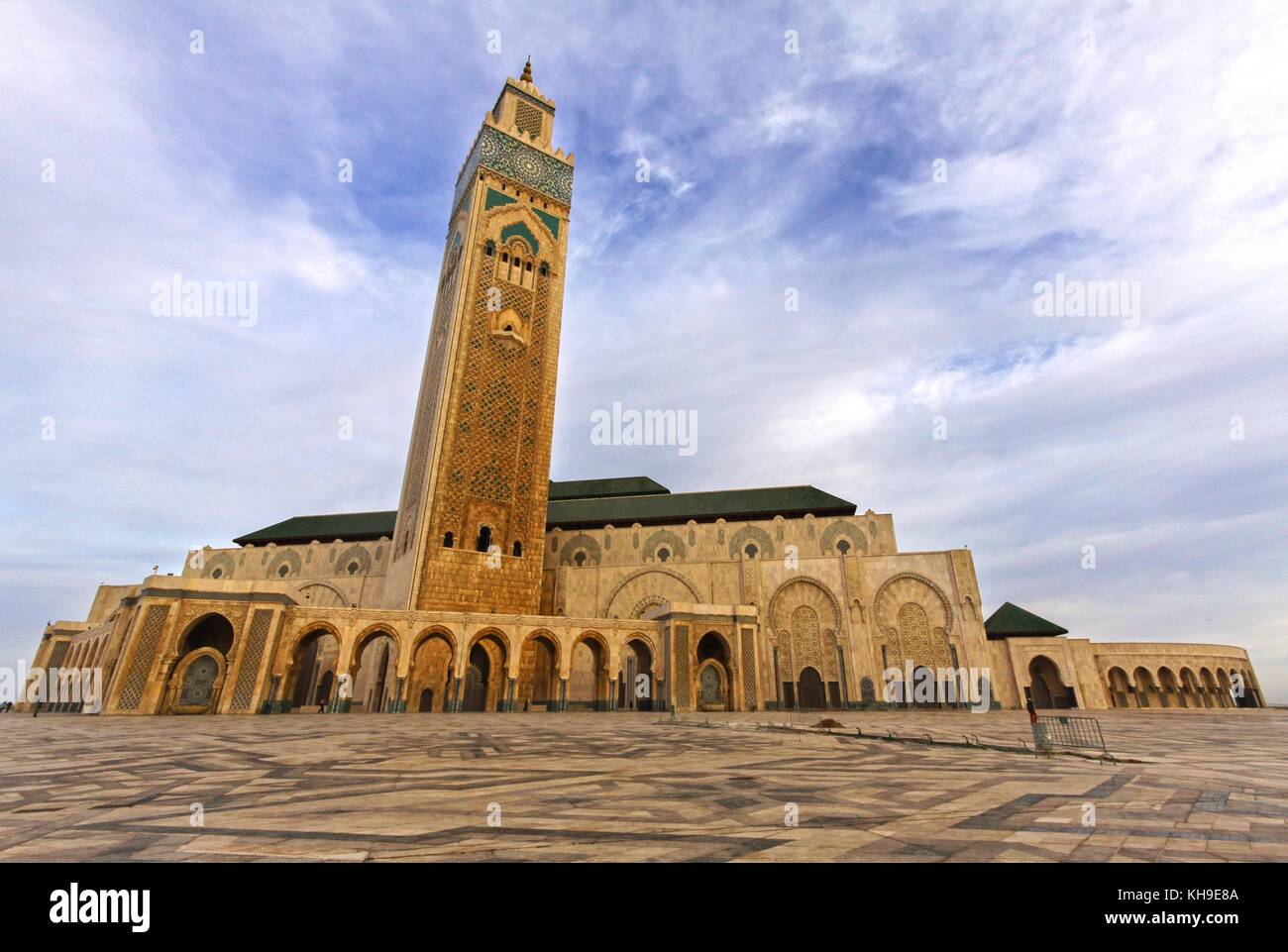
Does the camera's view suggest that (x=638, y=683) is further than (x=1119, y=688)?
No

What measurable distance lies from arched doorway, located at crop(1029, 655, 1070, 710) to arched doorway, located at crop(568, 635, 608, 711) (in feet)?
74.1

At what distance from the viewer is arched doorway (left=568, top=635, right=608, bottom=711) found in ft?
75.3

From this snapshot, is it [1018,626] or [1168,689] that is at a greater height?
[1018,626]

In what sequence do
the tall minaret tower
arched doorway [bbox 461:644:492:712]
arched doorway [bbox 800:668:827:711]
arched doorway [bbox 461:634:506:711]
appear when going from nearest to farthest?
arched doorway [bbox 461:634:506:711]
the tall minaret tower
arched doorway [bbox 461:644:492:712]
arched doorway [bbox 800:668:827:711]

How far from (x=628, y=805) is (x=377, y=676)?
77.5 feet

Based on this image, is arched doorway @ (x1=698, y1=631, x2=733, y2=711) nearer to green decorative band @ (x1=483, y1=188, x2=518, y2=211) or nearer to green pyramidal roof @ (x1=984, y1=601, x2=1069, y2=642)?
green pyramidal roof @ (x1=984, y1=601, x2=1069, y2=642)

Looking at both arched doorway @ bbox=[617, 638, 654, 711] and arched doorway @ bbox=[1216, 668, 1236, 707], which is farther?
arched doorway @ bbox=[1216, 668, 1236, 707]

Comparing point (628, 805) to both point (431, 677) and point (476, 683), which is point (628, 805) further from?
point (476, 683)

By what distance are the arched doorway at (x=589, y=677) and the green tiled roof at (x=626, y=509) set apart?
27.8 feet

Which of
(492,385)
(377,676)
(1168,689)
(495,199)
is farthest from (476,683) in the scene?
(1168,689)

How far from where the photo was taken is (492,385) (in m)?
26.3

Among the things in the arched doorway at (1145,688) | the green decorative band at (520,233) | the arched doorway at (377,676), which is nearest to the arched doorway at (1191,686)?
the arched doorway at (1145,688)

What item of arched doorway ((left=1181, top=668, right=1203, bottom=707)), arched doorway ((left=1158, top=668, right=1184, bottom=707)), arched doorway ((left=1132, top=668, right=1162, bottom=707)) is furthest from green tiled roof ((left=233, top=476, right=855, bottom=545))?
arched doorway ((left=1181, top=668, right=1203, bottom=707))
